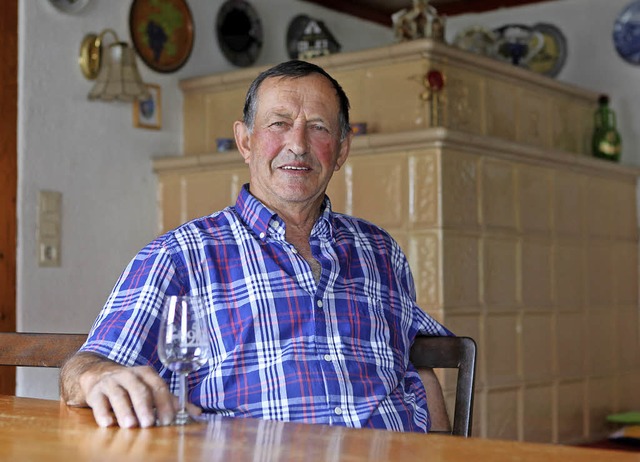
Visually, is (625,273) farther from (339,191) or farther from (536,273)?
(339,191)

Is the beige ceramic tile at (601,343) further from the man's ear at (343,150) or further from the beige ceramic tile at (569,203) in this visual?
the man's ear at (343,150)

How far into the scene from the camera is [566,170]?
159 inches

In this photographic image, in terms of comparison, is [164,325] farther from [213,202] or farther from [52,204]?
[213,202]

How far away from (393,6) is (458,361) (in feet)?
11.0

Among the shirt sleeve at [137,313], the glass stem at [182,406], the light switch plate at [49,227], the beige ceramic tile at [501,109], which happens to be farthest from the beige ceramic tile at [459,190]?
the glass stem at [182,406]

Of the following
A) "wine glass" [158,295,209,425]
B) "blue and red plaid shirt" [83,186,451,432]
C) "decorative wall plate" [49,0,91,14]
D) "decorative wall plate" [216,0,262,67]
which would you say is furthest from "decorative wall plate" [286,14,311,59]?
"wine glass" [158,295,209,425]

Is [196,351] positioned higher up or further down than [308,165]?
further down

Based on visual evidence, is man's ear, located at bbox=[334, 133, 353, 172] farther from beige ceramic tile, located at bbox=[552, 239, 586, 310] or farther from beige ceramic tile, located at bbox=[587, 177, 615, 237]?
beige ceramic tile, located at bbox=[587, 177, 615, 237]

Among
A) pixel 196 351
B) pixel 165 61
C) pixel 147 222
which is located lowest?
pixel 196 351

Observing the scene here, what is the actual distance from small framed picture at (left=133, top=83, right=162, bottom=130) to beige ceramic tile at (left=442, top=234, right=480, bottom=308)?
1.30 metres

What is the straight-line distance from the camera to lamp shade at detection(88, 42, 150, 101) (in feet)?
12.0

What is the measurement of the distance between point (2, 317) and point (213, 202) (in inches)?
36.2

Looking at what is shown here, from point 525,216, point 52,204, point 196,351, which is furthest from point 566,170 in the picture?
point 196,351

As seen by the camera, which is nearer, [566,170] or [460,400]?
[460,400]
